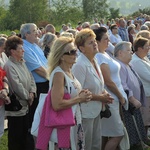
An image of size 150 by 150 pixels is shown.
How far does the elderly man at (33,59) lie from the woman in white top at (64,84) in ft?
6.61

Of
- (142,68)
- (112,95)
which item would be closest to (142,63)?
(142,68)

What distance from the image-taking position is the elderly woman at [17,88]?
16.7 feet

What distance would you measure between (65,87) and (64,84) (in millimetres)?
34

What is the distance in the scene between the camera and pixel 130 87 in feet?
18.0

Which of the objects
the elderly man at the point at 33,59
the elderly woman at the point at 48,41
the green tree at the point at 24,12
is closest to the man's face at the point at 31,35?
the elderly man at the point at 33,59

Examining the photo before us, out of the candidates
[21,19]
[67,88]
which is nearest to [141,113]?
[67,88]

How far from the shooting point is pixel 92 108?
14.4ft

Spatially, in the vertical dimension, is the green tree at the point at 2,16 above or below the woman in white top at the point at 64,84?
below

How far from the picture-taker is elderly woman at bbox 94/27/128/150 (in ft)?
15.9

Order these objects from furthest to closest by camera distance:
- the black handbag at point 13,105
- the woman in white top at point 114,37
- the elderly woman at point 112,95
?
the woman in white top at point 114,37 < the black handbag at point 13,105 < the elderly woman at point 112,95

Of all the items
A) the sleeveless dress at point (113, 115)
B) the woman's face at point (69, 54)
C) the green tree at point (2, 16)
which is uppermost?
the woman's face at point (69, 54)

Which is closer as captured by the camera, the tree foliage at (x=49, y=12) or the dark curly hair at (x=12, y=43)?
the dark curly hair at (x=12, y=43)

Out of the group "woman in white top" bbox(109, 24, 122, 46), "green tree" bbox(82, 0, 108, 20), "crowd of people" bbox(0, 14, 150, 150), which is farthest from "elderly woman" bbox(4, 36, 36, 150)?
"green tree" bbox(82, 0, 108, 20)

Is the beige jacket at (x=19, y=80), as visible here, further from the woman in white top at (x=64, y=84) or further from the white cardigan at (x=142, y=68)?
the white cardigan at (x=142, y=68)
